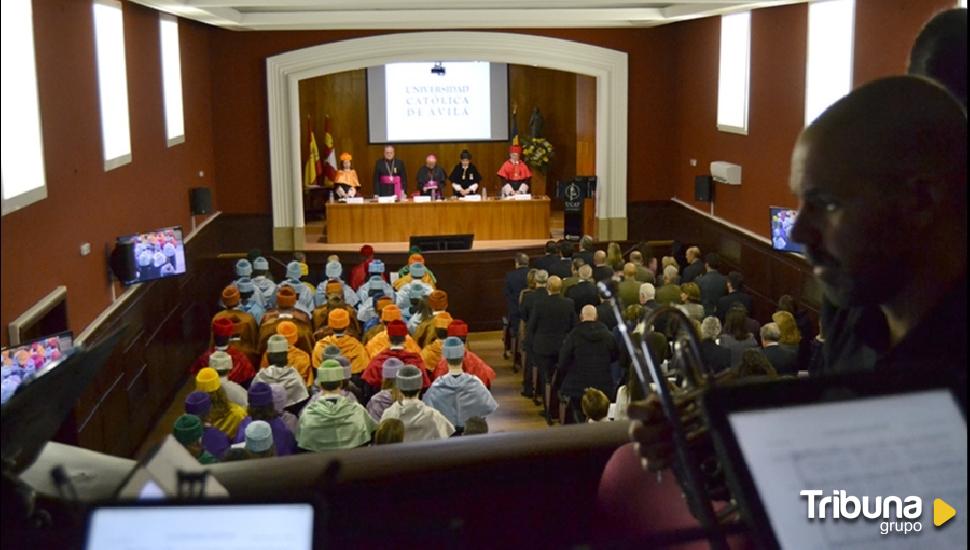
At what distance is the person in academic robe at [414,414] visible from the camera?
5941mm

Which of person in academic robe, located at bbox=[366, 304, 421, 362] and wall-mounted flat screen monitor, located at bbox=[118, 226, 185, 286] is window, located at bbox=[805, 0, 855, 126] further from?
wall-mounted flat screen monitor, located at bbox=[118, 226, 185, 286]

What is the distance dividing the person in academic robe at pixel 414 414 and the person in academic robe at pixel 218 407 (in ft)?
2.77

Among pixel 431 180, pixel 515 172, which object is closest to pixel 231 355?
pixel 431 180

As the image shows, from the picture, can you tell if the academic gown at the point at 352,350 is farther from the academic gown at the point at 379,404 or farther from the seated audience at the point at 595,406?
the seated audience at the point at 595,406

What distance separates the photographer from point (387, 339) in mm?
7832

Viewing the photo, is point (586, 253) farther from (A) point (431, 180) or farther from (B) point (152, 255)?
(A) point (431, 180)

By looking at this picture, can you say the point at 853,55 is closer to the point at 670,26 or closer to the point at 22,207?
the point at 670,26

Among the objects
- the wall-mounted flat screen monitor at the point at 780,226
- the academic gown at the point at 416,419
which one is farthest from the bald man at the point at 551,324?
the academic gown at the point at 416,419

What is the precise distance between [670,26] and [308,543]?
44.4 feet

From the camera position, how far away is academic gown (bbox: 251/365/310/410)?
22.4 ft

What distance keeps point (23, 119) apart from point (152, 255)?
2.39 metres

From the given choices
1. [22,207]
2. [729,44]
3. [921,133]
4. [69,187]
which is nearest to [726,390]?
[921,133]

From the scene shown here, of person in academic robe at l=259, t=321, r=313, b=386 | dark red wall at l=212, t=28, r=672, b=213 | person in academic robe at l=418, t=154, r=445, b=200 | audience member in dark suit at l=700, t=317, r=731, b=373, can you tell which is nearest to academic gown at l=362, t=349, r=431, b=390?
person in academic robe at l=259, t=321, r=313, b=386

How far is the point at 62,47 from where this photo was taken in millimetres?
7105
